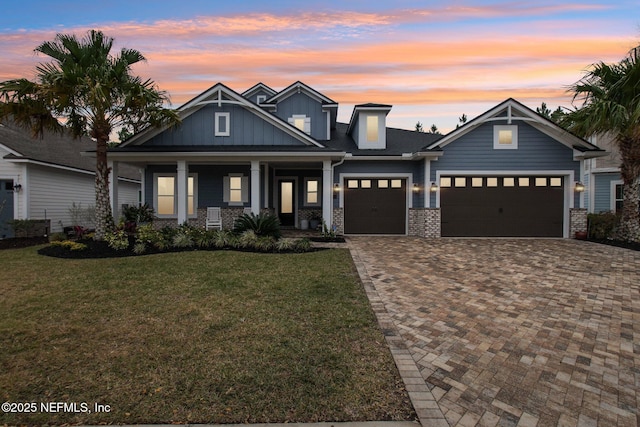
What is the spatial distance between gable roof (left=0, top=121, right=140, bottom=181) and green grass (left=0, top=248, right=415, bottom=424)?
9716mm

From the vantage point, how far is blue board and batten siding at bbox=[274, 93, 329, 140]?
54.1 feet

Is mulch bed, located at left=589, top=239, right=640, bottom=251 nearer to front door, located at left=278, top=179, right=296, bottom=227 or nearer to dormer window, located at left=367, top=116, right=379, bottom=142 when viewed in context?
dormer window, located at left=367, top=116, right=379, bottom=142

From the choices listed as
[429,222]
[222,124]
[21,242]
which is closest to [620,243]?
[429,222]

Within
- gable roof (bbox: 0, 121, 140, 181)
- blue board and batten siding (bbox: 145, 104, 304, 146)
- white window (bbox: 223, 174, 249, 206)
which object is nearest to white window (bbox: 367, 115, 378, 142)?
blue board and batten siding (bbox: 145, 104, 304, 146)

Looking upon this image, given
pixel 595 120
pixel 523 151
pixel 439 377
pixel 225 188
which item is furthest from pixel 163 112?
pixel 595 120

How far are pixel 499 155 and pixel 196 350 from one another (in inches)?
559

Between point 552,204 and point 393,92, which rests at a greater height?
point 393,92

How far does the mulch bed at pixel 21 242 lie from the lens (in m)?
11.3

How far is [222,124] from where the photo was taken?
13.4 metres

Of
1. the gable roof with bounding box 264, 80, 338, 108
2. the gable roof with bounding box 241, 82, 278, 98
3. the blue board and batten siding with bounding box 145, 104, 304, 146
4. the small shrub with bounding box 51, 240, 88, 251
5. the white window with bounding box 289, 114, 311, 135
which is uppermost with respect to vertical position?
the gable roof with bounding box 241, 82, 278, 98

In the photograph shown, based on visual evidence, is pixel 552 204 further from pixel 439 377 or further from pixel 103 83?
pixel 103 83

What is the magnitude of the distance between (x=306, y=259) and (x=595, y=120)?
1168 centimetres

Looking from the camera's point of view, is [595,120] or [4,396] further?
[595,120]

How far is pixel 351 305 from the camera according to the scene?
518 centimetres
